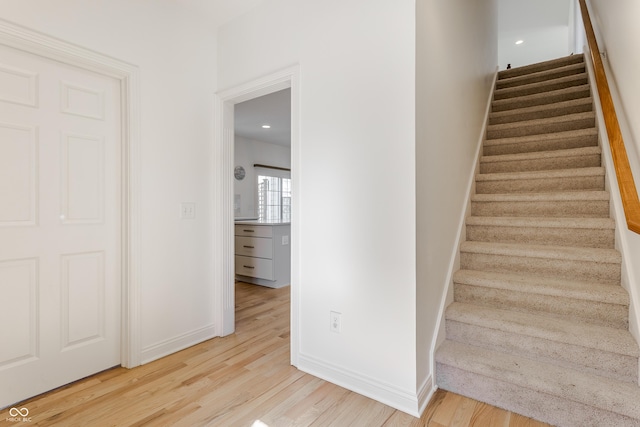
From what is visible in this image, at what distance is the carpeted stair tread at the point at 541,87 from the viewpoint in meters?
3.52

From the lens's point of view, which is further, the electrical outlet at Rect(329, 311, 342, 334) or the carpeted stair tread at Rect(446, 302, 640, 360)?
the electrical outlet at Rect(329, 311, 342, 334)

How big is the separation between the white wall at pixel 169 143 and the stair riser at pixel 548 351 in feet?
6.34

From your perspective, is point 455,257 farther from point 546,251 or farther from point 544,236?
point 544,236

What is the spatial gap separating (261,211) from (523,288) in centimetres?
536

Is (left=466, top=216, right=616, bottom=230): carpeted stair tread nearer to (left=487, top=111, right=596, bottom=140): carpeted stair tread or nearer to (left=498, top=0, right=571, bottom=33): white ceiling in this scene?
(left=487, top=111, right=596, bottom=140): carpeted stair tread

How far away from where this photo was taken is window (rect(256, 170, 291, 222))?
264 inches

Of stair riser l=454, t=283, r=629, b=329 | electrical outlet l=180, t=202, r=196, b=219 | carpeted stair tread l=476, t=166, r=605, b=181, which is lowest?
stair riser l=454, t=283, r=629, b=329

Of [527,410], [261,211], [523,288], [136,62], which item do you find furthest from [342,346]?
[261,211]

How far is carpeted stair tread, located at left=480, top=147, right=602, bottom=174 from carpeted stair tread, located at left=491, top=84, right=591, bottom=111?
36.6 inches

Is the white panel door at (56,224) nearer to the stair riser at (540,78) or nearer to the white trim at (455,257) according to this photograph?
the white trim at (455,257)

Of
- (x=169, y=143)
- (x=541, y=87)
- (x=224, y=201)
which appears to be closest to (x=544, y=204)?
(x=541, y=87)

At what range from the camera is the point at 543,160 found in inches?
111

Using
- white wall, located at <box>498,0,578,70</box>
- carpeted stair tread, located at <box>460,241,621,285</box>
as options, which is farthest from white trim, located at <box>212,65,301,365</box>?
white wall, located at <box>498,0,578,70</box>

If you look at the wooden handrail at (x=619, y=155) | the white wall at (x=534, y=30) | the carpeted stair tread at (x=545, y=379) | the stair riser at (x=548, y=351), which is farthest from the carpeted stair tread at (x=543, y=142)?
the white wall at (x=534, y=30)
